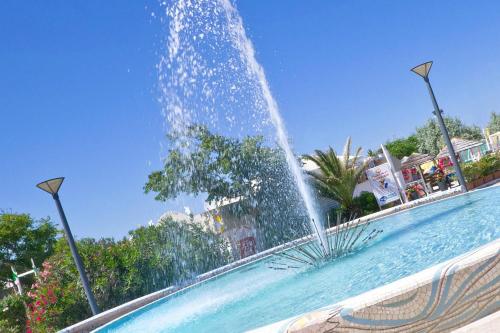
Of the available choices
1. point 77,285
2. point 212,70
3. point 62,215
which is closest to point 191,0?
point 212,70

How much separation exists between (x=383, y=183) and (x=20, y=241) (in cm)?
3290

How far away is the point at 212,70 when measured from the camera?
56.0ft

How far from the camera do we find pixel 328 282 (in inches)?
265

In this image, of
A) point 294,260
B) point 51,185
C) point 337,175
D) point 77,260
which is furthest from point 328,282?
point 337,175

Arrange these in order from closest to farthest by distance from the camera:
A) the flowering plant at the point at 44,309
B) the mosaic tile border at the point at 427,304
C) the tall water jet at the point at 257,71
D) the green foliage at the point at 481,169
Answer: the mosaic tile border at the point at 427,304 < the flowering plant at the point at 44,309 < the tall water jet at the point at 257,71 < the green foliage at the point at 481,169

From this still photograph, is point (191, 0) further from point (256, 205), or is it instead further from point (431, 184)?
point (431, 184)

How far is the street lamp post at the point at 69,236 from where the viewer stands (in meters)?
11.0

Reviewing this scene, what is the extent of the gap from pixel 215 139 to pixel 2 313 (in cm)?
1150

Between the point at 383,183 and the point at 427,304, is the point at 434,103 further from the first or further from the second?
the point at 427,304

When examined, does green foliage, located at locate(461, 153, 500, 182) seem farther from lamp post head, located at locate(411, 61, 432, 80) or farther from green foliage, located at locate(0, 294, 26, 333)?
green foliage, located at locate(0, 294, 26, 333)

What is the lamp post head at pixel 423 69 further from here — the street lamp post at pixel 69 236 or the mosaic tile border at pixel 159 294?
the street lamp post at pixel 69 236

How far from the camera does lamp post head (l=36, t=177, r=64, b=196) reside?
11.1m

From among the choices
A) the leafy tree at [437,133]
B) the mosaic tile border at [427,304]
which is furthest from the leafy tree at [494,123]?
the mosaic tile border at [427,304]

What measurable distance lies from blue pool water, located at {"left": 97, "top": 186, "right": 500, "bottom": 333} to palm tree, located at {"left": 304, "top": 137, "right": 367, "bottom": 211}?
37.5 feet
